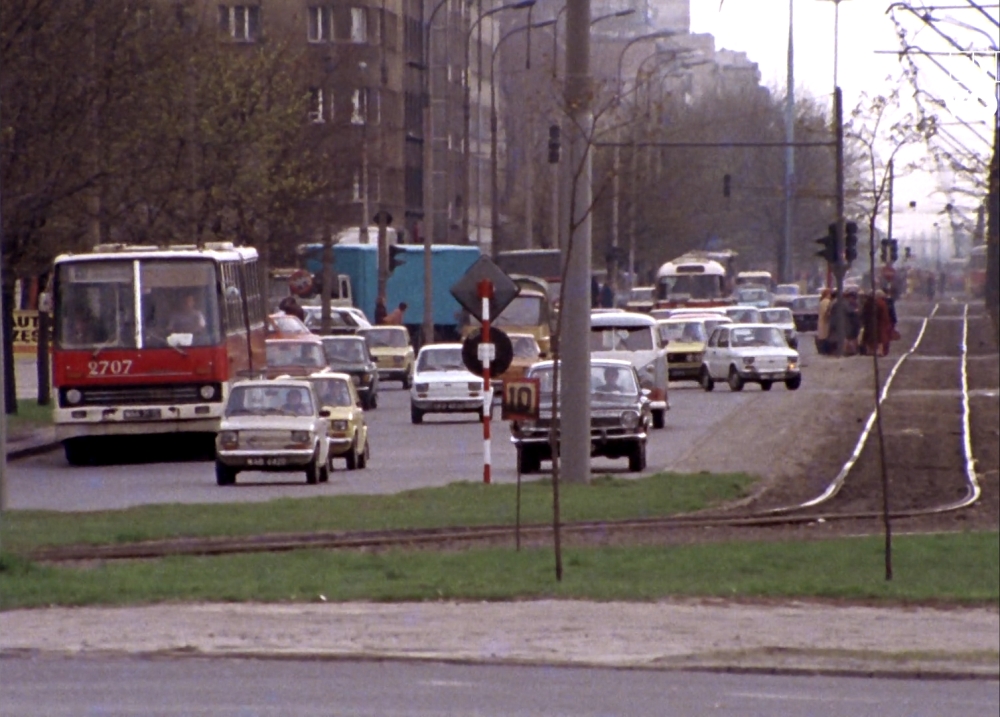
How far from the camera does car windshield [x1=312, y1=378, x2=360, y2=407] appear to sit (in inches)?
1129

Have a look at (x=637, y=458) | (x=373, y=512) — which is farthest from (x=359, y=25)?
(x=373, y=512)

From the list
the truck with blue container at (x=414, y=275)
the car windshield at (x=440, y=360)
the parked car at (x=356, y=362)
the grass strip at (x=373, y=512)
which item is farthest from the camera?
the truck with blue container at (x=414, y=275)

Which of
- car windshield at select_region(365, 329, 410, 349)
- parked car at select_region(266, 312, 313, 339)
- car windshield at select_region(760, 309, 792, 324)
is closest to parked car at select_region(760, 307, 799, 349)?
car windshield at select_region(760, 309, 792, 324)

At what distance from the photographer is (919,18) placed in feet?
81.6

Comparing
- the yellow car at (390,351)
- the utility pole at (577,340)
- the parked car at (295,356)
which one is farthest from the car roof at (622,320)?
the utility pole at (577,340)

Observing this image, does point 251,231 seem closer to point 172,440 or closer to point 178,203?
point 178,203

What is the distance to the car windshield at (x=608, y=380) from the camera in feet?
90.2

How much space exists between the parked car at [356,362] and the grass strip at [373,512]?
774 inches

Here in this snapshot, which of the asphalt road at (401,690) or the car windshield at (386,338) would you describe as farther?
the car windshield at (386,338)

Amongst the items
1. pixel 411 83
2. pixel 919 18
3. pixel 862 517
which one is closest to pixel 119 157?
pixel 919 18

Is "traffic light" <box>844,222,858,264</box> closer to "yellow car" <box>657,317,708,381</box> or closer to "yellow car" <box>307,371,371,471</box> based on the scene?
"yellow car" <box>307,371,371,471</box>

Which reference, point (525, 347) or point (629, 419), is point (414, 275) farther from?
point (629, 419)

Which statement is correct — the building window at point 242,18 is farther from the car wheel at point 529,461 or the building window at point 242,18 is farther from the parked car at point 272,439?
the parked car at point 272,439

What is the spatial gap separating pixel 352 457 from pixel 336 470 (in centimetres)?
56
